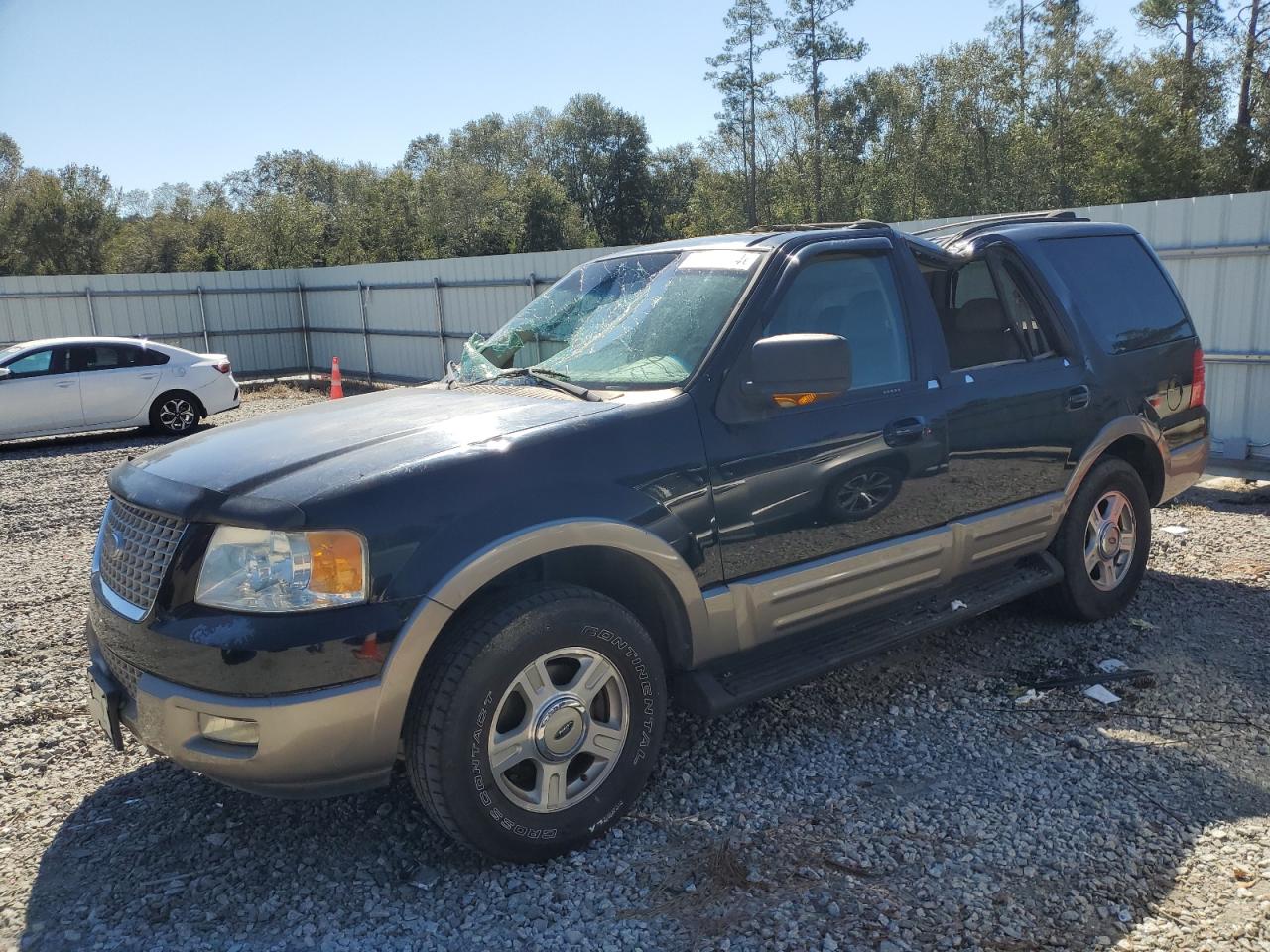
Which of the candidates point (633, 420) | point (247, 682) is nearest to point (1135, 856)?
point (633, 420)

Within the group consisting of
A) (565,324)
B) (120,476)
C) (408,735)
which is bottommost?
(408,735)

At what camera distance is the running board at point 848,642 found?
11.6 ft

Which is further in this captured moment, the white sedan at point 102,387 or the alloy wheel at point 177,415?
the alloy wheel at point 177,415

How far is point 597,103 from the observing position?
76.0m

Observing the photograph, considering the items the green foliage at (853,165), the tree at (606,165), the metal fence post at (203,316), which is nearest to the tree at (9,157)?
the green foliage at (853,165)

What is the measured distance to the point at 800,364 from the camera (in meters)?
3.44

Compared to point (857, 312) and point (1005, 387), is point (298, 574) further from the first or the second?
point (1005, 387)

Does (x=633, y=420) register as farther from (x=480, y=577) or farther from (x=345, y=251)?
(x=345, y=251)

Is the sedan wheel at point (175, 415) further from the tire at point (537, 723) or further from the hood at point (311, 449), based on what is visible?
the tire at point (537, 723)

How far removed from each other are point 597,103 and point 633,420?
255 ft

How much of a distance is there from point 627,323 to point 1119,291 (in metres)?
2.93

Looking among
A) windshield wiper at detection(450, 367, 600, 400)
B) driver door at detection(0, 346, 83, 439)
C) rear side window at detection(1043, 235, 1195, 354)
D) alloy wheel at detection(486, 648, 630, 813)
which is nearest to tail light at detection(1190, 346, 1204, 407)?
rear side window at detection(1043, 235, 1195, 354)

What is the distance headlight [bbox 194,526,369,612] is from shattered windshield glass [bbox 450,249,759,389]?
123 centimetres

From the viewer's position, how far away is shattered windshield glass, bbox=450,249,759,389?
371cm
